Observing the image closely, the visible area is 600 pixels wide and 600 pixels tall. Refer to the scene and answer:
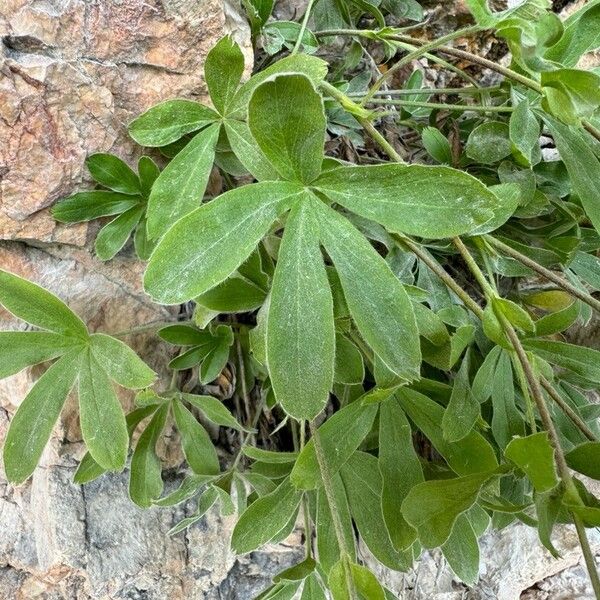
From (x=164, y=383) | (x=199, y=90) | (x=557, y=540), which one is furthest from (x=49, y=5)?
(x=557, y=540)

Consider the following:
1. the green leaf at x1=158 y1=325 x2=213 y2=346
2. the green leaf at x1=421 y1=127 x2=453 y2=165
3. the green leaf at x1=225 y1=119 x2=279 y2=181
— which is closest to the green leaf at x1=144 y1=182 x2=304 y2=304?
the green leaf at x1=225 y1=119 x2=279 y2=181

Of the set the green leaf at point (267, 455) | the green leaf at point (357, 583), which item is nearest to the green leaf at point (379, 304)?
the green leaf at point (357, 583)

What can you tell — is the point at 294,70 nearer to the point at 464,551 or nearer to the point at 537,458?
the point at 537,458

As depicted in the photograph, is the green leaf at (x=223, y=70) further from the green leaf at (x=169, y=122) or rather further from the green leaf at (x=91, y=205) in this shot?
the green leaf at (x=91, y=205)

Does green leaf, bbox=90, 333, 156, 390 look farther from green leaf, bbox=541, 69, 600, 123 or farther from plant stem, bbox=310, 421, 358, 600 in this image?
green leaf, bbox=541, 69, 600, 123

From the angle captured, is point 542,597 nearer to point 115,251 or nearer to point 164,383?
point 164,383

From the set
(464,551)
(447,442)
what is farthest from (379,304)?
(464,551)
